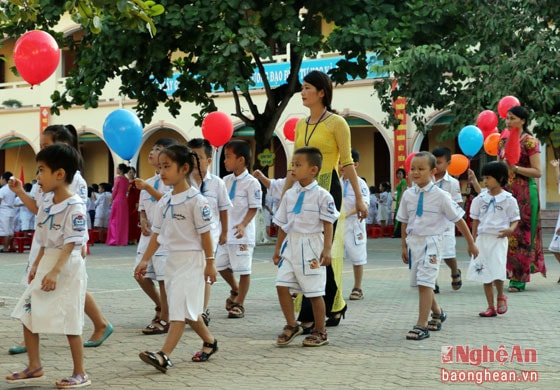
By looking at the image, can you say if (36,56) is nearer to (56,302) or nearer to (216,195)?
(216,195)

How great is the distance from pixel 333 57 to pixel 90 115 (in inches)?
390

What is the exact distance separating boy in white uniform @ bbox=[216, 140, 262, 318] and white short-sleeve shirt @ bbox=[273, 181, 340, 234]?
5.32 feet

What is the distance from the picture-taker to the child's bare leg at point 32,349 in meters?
5.61

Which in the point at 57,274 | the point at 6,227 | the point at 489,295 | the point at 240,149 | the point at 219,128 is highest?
the point at 219,128

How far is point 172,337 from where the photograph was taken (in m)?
5.99

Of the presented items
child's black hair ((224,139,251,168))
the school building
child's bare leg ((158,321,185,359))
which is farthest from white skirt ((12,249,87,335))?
the school building

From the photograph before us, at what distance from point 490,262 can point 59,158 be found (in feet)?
15.5

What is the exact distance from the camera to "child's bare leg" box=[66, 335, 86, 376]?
5477mm

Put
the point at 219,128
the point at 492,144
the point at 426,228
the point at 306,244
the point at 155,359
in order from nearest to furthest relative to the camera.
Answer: the point at 155,359 < the point at 306,244 < the point at 426,228 < the point at 219,128 < the point at 492,144

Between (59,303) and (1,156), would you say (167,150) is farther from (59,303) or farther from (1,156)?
(1,156)

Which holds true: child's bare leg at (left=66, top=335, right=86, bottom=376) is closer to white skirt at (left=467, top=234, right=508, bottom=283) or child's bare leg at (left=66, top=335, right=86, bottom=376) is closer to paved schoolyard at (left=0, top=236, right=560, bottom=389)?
paved schoolyard at (left=0, top=236, right=560, bottom=389)

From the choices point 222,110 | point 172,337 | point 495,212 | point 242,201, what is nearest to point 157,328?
point 172,337

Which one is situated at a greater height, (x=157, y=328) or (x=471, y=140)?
(x=471, y=140)

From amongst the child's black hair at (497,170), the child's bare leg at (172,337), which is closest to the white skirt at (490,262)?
the child's black hair at (497,170)
